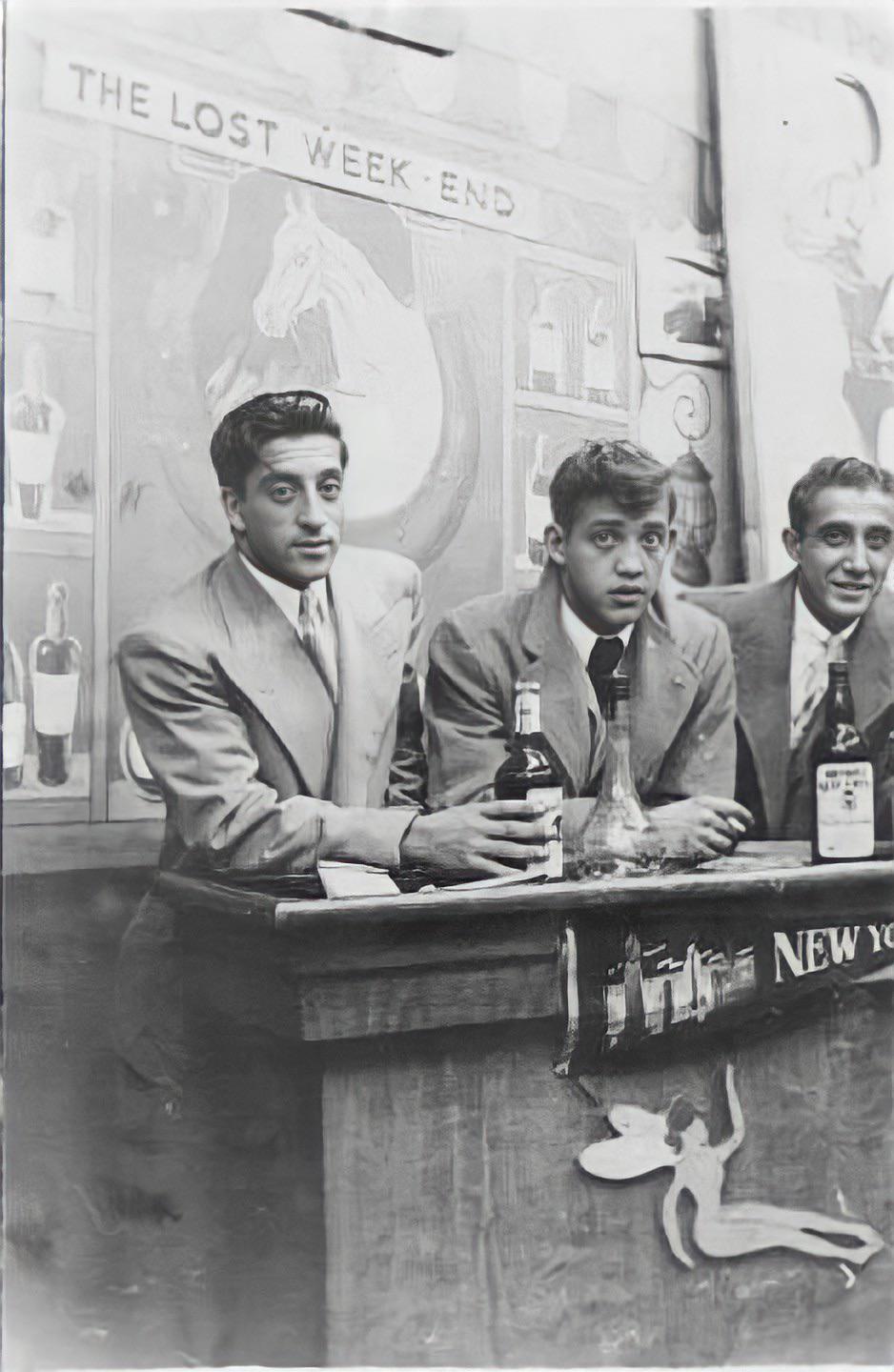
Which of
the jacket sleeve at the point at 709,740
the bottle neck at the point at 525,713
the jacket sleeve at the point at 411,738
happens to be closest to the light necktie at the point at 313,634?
the jacket sleeve at the point at 411,738

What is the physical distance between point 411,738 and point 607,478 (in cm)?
76

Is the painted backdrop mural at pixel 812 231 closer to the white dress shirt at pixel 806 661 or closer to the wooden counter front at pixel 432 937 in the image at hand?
the white dress shirt at pixel 806 661

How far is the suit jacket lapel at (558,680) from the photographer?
2738 mm

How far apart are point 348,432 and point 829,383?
117 cm

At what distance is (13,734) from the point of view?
2.63 m

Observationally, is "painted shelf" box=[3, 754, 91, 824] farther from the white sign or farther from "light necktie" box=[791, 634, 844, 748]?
"light necktie" box=[791, 634, 844, 748]

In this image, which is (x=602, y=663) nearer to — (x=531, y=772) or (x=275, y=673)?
(x=531, y=772)

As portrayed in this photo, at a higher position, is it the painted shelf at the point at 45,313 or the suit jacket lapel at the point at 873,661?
the painted shelf at the point at 45,313

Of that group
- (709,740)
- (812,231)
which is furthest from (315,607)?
(812,231)

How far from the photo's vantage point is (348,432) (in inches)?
107

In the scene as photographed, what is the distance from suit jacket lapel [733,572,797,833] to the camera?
283cm

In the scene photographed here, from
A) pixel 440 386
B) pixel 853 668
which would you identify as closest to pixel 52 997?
pixel 440 386

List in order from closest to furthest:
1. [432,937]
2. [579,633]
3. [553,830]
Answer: [432,937]
[553,830]
[579,633]

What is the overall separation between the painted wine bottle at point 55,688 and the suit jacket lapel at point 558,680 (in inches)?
40.3
